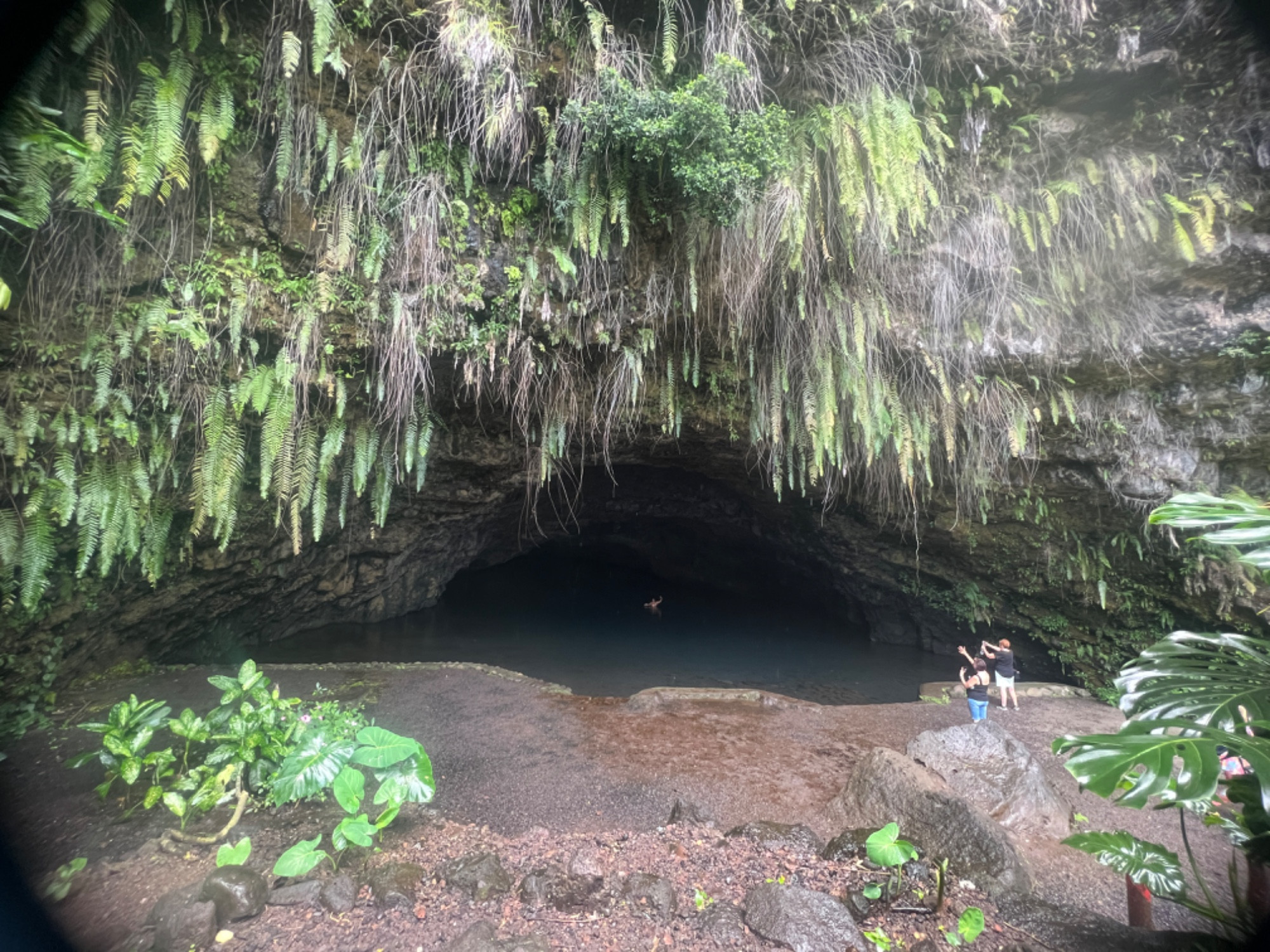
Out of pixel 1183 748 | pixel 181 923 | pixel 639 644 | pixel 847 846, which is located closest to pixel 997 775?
pixel 847 846

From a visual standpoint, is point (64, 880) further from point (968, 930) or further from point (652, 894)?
point (968, 930)

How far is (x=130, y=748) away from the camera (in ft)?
10.0

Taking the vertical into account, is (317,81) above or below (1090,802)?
above

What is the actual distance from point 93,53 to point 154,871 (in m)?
4.57

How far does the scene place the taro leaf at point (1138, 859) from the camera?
1830mm

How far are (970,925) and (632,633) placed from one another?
33.7 feet

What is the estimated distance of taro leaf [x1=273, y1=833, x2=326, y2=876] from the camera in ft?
8.15

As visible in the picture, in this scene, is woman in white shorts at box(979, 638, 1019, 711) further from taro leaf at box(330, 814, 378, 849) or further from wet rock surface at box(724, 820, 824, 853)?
taro leaf at box(330, 814, 378, 849)

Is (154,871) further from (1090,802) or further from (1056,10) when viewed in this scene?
(1056,10)

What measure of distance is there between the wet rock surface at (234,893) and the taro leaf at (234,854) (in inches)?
1.3

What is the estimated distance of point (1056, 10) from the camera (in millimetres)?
5172

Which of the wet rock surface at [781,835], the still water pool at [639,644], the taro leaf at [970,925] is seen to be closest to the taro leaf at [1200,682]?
the taro leaf at [970,925]

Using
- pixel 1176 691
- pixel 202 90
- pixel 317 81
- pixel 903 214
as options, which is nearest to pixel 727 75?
pixel 903 214

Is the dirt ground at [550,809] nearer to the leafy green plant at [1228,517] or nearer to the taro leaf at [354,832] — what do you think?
the taro leaf at [354,832]
